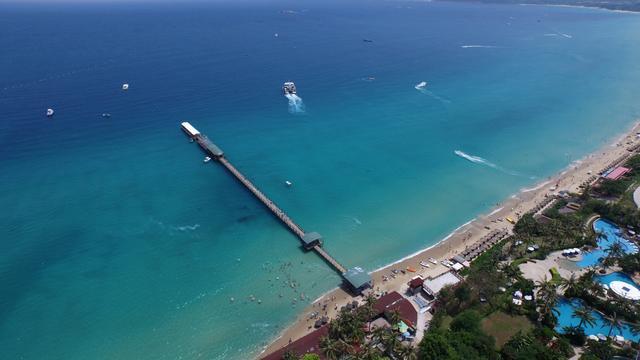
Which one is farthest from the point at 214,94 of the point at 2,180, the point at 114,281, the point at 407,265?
the point at 407,265

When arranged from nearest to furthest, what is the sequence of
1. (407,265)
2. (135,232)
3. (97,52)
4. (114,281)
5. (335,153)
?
(114,281)
(407,265)
(135,232)
(335,153)
(97,52)

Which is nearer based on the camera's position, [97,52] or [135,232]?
[135,232]

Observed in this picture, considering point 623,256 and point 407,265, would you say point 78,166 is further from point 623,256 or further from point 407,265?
point 623,256

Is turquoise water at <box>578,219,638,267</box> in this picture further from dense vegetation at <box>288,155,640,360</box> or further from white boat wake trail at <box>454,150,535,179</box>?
white boat wake trail at <box>454,150,535,179</box>

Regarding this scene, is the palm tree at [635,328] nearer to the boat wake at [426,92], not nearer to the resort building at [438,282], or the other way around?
the resort building at [438,282]

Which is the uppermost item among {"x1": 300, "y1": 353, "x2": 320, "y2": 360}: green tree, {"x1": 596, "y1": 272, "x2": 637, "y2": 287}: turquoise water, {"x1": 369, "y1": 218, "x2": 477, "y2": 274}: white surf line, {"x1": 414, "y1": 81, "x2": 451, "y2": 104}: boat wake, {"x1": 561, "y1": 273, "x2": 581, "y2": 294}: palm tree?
{"x1": 414, "y1": 81, "x2": 451, "y2": 104}: boat wake

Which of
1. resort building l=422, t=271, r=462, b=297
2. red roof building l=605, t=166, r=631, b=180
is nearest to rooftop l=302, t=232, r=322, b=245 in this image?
resort building l=422, t=271, r=462, b=297
